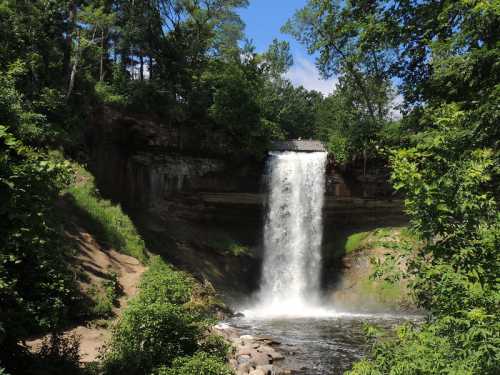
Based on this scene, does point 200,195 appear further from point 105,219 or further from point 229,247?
point 105,219

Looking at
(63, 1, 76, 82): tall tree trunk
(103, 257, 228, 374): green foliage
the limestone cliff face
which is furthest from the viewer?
the limestone cliff face

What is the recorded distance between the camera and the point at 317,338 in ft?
49.7

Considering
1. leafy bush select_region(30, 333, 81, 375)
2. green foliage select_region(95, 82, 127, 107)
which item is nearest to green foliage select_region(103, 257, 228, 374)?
leafy bush select_region(30, 333, 81, 375)

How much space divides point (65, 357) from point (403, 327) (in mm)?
5603

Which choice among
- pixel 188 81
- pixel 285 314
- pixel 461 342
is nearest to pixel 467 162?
pixel 461 342

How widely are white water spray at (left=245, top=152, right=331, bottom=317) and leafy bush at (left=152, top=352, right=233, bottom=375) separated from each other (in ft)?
60.0

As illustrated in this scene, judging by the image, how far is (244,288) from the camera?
25484 mm

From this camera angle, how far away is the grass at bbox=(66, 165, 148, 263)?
1697cm

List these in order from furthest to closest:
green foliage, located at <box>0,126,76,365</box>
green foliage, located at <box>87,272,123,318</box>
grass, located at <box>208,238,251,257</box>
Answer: grass, located at <box>208,238,251,257</box> < green foliage, located at <box>87,272,123,318</box> < green foliage, located at <box>0,126,76,365</box>

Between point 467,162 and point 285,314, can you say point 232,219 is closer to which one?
point 285,314

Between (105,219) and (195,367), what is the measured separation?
1160 cm

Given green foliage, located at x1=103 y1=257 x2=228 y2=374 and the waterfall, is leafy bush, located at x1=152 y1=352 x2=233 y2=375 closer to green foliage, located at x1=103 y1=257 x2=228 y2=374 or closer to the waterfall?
green foliage, located at x1=103 y1=257 x2=228 y2=374

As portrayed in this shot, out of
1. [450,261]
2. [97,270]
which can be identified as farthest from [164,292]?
[450,261]

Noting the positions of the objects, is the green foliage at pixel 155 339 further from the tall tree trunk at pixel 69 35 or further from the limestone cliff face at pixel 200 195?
the tall tree trunk at pixel 69 35
